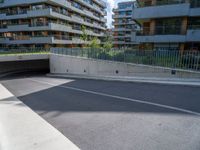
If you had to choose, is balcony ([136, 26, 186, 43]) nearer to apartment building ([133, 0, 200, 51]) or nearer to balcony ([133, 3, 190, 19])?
apartment building ([133, 0, 200, 51])

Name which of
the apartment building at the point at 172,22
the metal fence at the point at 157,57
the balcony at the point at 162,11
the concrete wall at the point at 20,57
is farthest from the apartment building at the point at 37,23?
the metal fence at the point at 157,57

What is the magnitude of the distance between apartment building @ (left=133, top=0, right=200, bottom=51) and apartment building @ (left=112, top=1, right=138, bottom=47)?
39594 mm

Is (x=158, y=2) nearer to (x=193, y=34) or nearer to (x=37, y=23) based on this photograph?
(x=193, y=34)

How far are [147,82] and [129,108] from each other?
4.96 metres

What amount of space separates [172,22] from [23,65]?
27.1 metres

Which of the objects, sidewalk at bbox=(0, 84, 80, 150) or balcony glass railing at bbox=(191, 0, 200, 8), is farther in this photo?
balcony glass railing at bbox=(191, 0, 200, 8)

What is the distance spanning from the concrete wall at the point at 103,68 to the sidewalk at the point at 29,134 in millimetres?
8460

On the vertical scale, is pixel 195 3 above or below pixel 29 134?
above

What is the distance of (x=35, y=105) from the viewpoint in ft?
25.3

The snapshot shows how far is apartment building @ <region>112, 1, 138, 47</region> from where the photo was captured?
5909 centimetres

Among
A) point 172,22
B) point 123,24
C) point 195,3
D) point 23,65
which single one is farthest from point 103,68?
point 123,24

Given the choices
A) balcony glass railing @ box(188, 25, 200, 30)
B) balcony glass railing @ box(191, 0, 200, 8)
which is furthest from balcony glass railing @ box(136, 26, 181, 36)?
balcony glass railing @ box(191, 0, 200, 8)

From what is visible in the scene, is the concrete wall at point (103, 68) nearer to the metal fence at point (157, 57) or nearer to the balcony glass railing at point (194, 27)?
the metal fence at point (157, 57)

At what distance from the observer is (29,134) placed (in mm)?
4500
